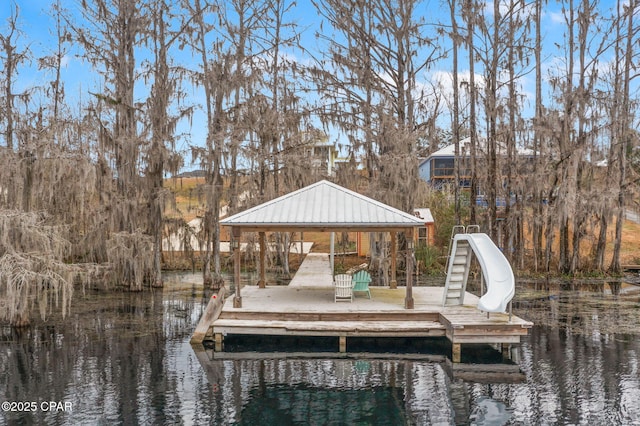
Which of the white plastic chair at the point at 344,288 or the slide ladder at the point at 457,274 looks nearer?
the slide ladder at the point at 457,274

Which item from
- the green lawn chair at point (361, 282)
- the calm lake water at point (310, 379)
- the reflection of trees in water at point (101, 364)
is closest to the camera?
the calm lake water at point (310, 379)

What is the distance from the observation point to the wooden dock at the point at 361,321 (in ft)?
34.3

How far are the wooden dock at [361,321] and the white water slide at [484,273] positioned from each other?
1.10 feet

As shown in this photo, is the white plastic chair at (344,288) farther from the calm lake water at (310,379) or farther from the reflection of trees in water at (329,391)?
the reflection of trees in water at (329,391)

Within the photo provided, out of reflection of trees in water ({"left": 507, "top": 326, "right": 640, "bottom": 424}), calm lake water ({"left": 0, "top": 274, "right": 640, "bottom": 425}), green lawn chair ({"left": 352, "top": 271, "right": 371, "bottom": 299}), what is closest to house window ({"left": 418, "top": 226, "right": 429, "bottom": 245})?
calm lake water ({"left": 0, "top": 274, "right": 640, "bottom": 425})

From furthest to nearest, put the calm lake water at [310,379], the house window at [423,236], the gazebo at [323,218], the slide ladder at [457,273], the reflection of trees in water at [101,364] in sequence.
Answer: the house window at [423,236] → the slide ladder at [457,273] → the gazebo at [323,218] → the reflection of trees in water at [101,364] → the calm lake water at [310,379]

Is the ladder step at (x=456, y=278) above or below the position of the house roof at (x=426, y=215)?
below

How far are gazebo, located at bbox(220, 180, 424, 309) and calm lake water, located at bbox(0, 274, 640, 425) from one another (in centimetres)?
197

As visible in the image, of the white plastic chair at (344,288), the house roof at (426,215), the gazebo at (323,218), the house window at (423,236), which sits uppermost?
the house roof at (426,215)

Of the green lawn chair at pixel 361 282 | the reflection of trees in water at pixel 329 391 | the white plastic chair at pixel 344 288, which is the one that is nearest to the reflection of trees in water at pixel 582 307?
the green lawn chair at pixel 361 282

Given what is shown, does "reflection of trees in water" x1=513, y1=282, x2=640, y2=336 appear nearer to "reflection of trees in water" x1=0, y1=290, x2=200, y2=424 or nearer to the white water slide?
the white water slide

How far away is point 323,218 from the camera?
12.2 meters

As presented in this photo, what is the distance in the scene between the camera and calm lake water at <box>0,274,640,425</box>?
7.64m

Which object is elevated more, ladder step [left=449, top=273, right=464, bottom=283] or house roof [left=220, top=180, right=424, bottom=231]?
house roof [left=220, top=180, right=424, bottom=231]
